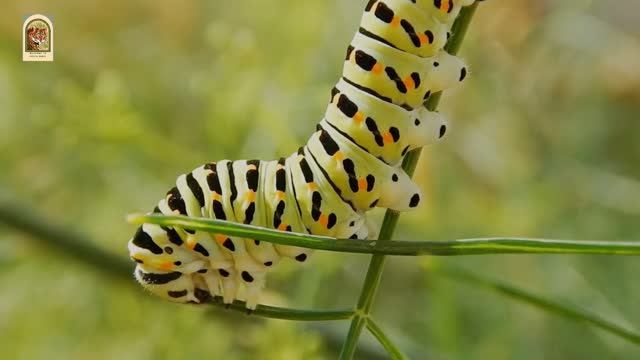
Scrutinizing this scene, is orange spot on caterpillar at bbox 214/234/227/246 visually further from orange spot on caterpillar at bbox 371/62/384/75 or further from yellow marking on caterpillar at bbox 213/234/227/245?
orange spot on caterpillar at bbox 371/62/384/75

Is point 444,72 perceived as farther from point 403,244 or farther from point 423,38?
point 403,244

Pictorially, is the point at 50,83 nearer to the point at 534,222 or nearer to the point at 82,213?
the point at 82,213

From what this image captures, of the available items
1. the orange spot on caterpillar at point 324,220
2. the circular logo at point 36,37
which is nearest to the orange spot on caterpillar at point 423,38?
the orange spot on caterpillar at point 324,220

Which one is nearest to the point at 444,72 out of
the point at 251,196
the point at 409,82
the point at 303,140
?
the point at 409,82

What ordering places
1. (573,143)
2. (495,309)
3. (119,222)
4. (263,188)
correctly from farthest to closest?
(573,143) → (495,309) → (119,222) → (263,188)

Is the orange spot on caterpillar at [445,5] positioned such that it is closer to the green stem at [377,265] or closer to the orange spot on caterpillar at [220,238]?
the green stem at [377,265]

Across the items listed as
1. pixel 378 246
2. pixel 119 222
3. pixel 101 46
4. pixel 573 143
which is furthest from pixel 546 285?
pixel 378 246
